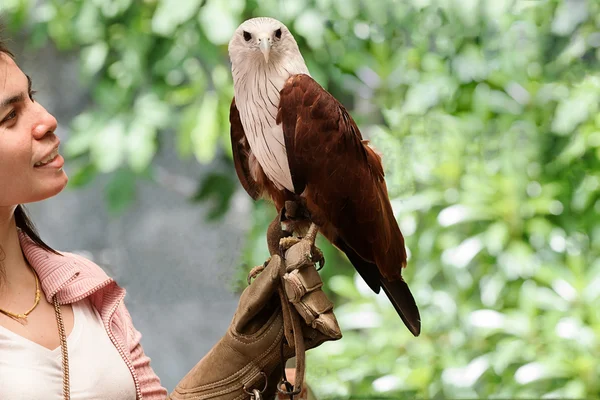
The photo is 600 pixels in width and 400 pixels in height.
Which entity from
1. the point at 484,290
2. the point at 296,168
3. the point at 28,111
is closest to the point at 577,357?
the point at 484,290

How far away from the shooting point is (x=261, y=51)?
1.11m

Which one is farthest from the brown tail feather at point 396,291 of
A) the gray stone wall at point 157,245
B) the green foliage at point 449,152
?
Result: the gray stone wall at point 157,245

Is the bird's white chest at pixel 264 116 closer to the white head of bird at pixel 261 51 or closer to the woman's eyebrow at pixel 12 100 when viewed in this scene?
the white head of bird at pixel 261 51

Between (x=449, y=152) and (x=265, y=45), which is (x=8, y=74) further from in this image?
(x=449, y=152)

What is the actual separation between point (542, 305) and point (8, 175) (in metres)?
1.74

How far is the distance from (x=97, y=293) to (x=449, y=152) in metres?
1.40

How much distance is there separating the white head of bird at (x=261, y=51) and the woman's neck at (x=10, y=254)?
437mm

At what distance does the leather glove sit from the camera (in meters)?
1.10

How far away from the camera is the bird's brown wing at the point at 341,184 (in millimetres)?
1106

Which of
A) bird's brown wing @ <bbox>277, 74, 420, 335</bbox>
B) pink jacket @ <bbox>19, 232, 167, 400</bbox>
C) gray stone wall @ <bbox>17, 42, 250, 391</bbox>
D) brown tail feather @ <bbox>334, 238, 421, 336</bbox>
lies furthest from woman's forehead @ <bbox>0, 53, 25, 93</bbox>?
gray stone wall @ <bbox>17, 42, 250, 391</bbox>

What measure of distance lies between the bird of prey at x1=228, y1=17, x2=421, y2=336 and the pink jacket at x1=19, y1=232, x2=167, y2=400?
0.35 m

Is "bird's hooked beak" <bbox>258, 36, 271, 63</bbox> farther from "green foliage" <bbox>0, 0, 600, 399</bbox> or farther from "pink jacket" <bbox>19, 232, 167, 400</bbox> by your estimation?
"green foliage" <bbox>0, 0, 600, 399</bbox>

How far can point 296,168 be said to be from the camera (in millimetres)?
1116

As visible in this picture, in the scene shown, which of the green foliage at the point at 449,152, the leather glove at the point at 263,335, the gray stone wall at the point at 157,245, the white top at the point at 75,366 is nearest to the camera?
the white top at the point at 75,366
